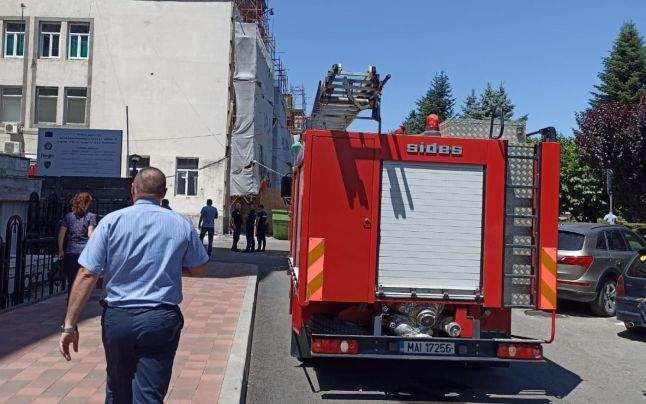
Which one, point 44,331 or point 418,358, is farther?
point 44,331

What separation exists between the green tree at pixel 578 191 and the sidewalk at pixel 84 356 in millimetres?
30644

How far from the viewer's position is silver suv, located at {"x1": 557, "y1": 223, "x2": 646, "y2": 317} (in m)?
11.9

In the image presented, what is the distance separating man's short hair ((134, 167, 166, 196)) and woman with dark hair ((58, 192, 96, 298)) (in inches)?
206

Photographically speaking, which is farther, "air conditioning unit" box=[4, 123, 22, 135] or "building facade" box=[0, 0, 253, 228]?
"building facade" box=[0, 0, 253, 228]

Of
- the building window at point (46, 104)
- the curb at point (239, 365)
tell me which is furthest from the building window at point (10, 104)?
the curb at point (239, 365)

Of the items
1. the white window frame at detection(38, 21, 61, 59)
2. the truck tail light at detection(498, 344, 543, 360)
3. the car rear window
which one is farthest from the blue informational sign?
the white window frame at detection(38, 21, 61, 59)

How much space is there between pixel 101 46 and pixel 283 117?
2249 cm

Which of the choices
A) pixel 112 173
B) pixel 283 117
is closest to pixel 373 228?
pixel 112 173

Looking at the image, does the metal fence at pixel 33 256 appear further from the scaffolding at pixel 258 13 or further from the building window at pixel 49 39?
the scaffolding at pixel 258 13

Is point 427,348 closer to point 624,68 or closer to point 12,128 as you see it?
point 12,128

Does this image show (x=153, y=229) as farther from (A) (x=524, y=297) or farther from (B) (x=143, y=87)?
(B) (x=143, y=87)

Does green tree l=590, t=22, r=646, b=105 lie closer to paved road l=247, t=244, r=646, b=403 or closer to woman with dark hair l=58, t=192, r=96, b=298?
paved road l=247, t=244, r=646, b=403

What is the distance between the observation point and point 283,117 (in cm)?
5503

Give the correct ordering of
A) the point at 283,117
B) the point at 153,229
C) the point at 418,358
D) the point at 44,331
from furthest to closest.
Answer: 1. the point at 283,117
2. the point at 44,331
3. the point at 418,358
4. the point at 153,229
